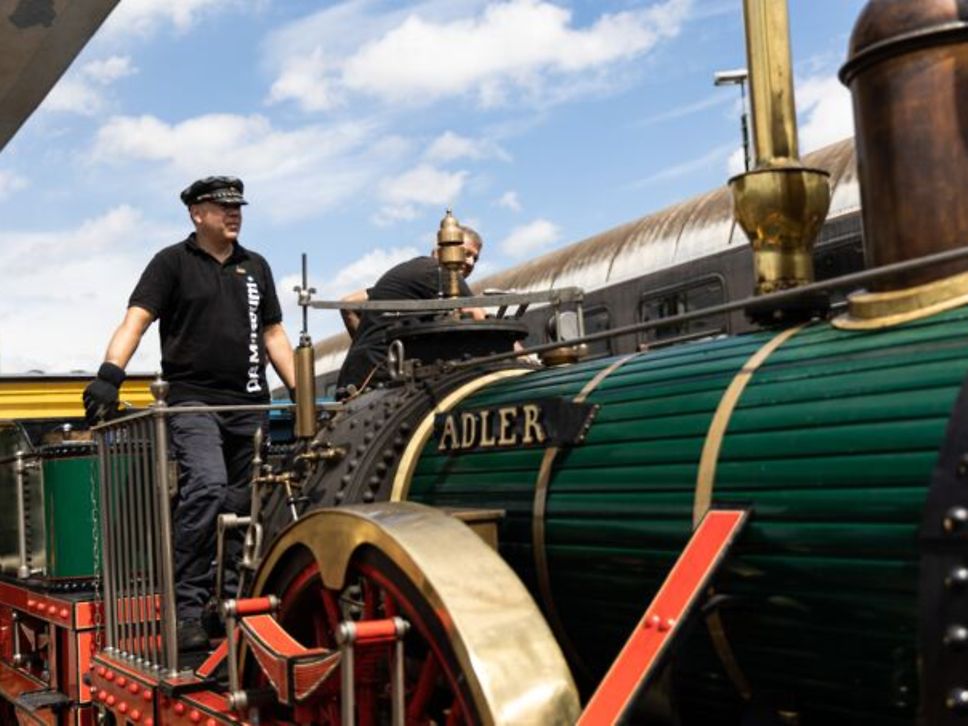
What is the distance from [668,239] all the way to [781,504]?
5.27 meters

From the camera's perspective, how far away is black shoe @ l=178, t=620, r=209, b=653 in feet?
12.6

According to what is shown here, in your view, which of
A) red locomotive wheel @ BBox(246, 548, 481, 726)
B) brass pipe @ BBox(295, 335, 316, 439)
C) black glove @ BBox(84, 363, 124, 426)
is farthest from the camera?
black glove @ BBox(84, 363, 124, 426)

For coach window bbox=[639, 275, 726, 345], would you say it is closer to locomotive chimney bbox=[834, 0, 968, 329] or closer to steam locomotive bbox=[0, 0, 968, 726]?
steam locomotive bbox=[0, 0, 968, 726]

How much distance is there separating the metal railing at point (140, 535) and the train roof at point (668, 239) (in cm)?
324

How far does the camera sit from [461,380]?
10.3 feet

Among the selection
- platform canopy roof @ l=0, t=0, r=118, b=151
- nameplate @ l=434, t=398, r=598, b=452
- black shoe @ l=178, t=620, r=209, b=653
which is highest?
platform canopy roof @ l=0, t=0, r=118, b=151

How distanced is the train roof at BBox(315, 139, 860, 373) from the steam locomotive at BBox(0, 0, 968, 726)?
10.3 feet

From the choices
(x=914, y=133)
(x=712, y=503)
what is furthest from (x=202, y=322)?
(x=914, y=133)

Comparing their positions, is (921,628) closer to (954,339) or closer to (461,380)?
(954,339)

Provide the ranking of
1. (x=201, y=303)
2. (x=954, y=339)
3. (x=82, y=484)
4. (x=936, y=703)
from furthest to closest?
(x=82, y=484) → (x=201, y=303) → (x=954, y=339) → (x=936, y=703)

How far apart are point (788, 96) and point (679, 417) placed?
830mm

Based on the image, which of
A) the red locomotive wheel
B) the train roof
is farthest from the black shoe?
the train roof

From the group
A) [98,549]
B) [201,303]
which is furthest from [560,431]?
[98,549]

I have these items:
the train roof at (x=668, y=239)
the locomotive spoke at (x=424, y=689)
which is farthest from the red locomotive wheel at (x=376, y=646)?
the train roof at (x=668, y=239)
